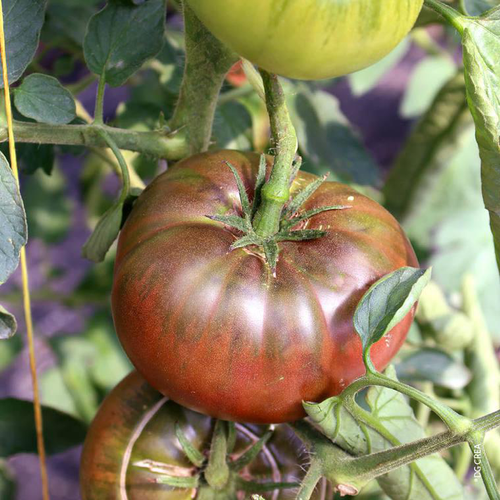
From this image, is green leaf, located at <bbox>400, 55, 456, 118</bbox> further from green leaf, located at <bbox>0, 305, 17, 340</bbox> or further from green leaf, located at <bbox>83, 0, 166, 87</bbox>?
green leaf, located at <bbox>0, 305, 17, 340</bbox>

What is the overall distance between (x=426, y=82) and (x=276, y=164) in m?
0.91

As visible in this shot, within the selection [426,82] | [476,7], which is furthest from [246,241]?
[426,82]

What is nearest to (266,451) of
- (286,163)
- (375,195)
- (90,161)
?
(286,163)

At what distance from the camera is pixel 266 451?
1.73ft

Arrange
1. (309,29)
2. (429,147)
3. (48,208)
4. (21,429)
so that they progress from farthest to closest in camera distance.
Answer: (48,208)
(429,147)
(21,429)
(309,29)

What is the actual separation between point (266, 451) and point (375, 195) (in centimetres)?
53

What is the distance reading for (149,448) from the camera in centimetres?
51

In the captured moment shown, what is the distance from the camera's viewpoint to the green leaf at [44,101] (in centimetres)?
47

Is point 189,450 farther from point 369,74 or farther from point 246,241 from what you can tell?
point 369,74

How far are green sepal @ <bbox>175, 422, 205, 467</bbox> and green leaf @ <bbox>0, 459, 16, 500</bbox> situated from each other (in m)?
0.25

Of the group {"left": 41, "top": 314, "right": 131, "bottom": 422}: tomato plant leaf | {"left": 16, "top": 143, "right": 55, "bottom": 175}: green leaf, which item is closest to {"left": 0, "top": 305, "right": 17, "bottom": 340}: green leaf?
{"left": 16, "top": 143, "right": 55, "bottom": 175}: green leaf

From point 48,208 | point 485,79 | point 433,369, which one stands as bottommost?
point 48,208

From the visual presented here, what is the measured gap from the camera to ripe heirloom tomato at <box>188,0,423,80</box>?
33 centimetres

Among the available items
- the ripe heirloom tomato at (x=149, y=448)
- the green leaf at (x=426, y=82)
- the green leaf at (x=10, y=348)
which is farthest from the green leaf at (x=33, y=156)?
the green leaf at (x=426, y=82)
